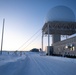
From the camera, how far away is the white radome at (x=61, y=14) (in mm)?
55531

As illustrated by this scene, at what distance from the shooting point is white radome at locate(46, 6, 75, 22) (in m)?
55.5

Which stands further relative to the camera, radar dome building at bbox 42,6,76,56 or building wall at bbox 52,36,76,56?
radar dome building at bbox 42,6,76,56

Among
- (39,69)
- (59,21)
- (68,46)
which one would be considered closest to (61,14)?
(59,21)

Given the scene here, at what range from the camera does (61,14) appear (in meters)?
55.6

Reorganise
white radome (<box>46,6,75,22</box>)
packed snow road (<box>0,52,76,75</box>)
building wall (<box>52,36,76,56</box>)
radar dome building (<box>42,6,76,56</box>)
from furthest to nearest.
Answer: white radome (<box>46,6,75,22</box>) → radar dome building (<box>42,6,76,56</box>) → building wall (<box>52,36,76,56</box>) → packed snow road (<box>0,52,76,75</box>)

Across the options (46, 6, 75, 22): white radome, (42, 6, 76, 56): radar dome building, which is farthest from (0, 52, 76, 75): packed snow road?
(46, 6, 75, 22): white radome

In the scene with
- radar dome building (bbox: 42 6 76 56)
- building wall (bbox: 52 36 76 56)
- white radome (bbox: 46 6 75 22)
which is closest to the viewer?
building wall (bbox: 52 36 76 56)

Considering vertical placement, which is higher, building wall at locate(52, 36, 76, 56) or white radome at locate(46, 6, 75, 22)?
white radome at locate(46, 6, 75, 22)

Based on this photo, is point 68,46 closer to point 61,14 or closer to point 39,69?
point 61,14

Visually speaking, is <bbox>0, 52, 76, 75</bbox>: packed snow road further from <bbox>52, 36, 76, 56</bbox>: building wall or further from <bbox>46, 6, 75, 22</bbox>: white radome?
<bbox>46, 6, 75, 22</bbox>: white radome

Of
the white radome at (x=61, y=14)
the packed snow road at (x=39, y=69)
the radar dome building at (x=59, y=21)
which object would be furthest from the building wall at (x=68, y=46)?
the packed snow road at (x=39, y=69)

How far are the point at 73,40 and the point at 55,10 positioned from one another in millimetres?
22426

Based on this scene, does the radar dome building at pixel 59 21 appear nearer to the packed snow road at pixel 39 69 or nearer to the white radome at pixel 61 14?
the white radome at pixel 61 14

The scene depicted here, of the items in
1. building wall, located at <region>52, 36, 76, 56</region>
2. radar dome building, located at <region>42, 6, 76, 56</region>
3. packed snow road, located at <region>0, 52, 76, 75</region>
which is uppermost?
radar dome building, located at <region>42, 6, 76, 56</region>
